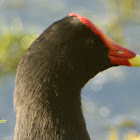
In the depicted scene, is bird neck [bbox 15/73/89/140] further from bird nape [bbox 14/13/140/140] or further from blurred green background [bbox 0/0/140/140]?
blurred green background [bbox 0/0/140/140]

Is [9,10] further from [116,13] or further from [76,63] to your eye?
[76,63]

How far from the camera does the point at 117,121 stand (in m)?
5.85

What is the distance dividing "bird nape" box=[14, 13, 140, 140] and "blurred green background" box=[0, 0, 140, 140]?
1.76 m

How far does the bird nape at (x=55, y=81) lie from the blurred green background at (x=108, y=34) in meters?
1.76

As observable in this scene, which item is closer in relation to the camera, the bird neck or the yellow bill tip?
the bird neck

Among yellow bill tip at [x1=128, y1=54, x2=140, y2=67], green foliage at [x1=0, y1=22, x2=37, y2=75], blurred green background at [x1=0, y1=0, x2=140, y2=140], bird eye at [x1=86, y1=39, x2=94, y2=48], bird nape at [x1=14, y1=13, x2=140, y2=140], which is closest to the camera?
bird nape at [x1=14, y1=13, x2=140, y2=140]

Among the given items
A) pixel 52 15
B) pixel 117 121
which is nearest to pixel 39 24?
pixel 52 15

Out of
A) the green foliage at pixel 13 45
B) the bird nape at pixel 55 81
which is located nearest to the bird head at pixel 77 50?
the bird nape at pixel 55 81

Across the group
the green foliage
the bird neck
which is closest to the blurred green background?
the green foliage

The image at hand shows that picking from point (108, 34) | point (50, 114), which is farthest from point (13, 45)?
point (50, 114)

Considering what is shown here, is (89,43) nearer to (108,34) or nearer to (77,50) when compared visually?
(77,50)

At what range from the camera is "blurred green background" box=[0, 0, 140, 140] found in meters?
5.45

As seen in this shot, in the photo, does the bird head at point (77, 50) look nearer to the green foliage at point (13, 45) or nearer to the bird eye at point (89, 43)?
the bird eye at point (89, 43)

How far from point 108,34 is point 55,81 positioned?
2.73 metres
